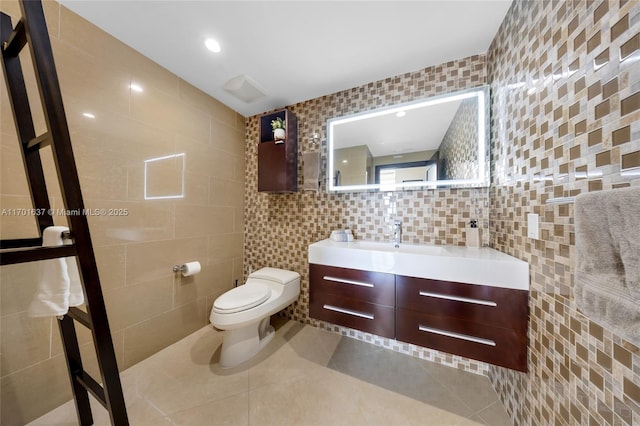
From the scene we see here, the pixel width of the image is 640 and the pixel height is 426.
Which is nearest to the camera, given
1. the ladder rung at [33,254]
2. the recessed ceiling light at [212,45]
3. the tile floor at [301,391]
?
the ladder rung at [33,254]

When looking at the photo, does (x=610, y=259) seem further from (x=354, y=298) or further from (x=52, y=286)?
(x=52, y=286)

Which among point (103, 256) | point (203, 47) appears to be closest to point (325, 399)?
point (103, 256)

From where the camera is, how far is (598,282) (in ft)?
1.69

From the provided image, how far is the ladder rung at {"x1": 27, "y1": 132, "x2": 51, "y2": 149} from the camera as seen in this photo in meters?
0.72

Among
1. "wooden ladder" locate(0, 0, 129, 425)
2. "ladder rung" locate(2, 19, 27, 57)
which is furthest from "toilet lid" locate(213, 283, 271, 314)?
"ladder rung" locate(2, 19, 27, 57)

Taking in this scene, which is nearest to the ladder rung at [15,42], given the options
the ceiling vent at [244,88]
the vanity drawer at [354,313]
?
the ceiling vent at [244,88]

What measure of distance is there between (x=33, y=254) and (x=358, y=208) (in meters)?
1.69

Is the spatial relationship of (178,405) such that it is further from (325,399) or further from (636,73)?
(636,73)

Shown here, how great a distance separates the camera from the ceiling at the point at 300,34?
1.18 metres

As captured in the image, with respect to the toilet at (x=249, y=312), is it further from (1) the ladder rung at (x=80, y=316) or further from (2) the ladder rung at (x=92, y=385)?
(1) the ladder rung at (x=80, y=316)

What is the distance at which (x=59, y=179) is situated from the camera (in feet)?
2.23

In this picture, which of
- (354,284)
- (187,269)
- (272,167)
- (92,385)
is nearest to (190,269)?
(187,269)

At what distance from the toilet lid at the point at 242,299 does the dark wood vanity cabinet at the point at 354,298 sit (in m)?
0.40

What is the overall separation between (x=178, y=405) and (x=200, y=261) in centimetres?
102
